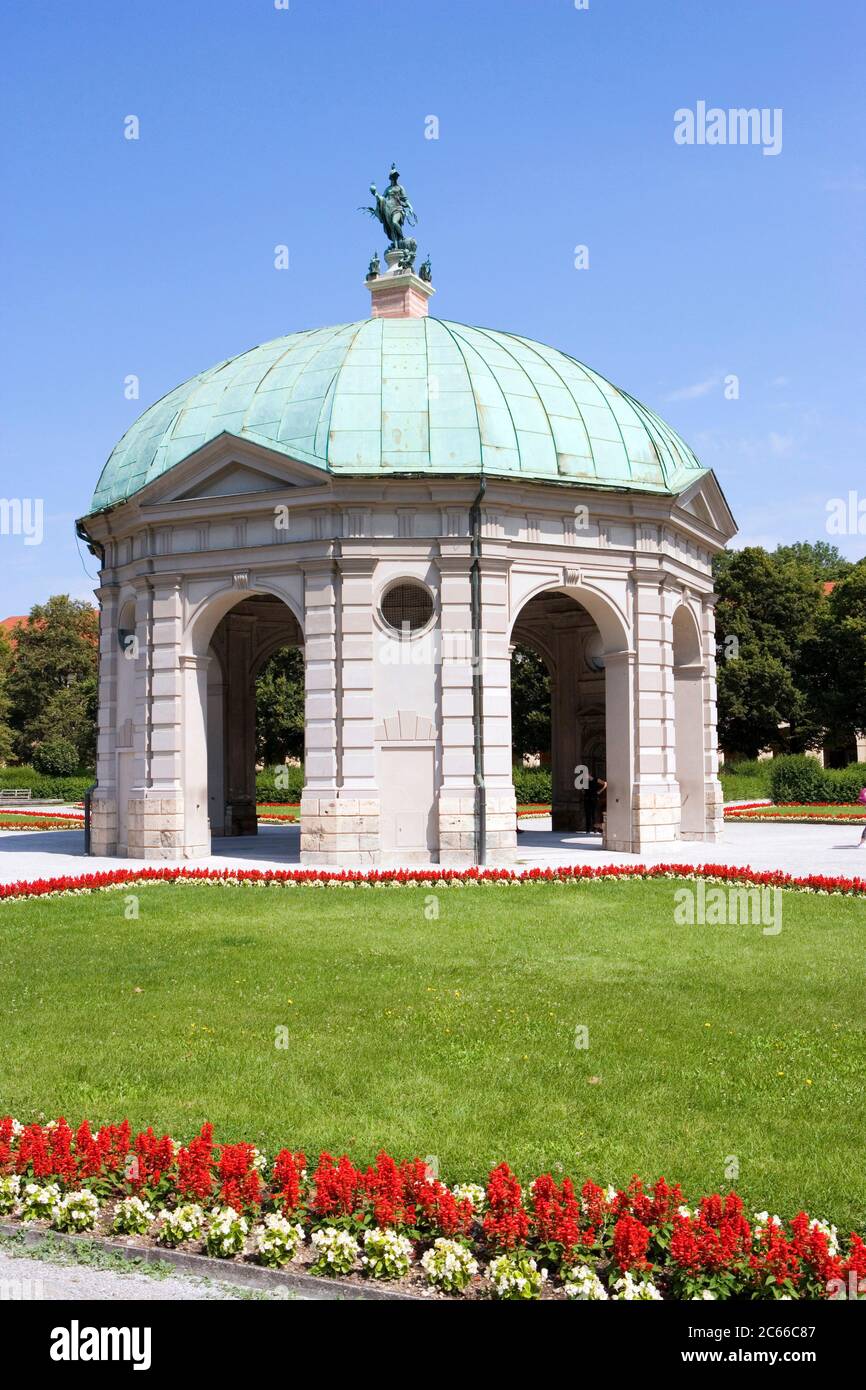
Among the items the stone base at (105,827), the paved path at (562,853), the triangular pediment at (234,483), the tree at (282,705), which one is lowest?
the paved path at (562,853)

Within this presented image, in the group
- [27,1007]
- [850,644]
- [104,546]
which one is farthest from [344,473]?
[850,644]

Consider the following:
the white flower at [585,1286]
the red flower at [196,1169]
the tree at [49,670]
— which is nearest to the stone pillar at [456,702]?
the red flower at [196,1169]

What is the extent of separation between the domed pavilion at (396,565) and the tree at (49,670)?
5704 centimetres

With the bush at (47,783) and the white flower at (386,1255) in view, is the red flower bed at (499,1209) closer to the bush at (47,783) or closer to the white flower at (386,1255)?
the white flower at (386,1255)

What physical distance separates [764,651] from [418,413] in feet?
151

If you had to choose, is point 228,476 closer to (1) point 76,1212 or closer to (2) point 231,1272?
(1) point 76,1212

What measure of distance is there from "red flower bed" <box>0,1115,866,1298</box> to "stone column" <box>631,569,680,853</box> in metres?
20.0

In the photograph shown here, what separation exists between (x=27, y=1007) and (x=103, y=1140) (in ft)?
15.6

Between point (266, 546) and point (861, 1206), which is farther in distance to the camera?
point (266, 546)

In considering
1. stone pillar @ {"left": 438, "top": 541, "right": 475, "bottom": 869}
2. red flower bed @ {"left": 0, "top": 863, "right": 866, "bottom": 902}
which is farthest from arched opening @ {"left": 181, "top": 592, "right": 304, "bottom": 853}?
red flower bed @ {"left": 0, "top": 863, "right": 866, "bottom": 902}

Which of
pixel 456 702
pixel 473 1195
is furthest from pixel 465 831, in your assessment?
pixel 473 1195

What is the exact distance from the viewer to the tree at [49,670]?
3329 inches
